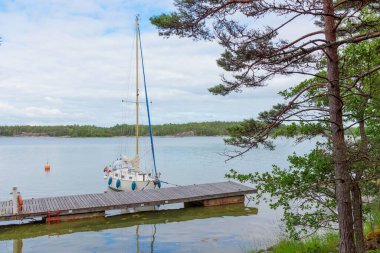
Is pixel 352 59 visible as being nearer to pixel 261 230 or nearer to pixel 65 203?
pixel 261 230

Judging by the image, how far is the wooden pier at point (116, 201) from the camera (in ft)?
50.8

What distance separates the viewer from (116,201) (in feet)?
55.7

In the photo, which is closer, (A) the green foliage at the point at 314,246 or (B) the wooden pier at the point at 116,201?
(A) the green foliage at the point at 314,246

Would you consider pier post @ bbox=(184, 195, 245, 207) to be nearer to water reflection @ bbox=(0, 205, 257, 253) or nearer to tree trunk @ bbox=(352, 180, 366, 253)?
water reflection @ bbox=(0, 205, 257, 253)

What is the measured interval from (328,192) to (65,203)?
12326mm

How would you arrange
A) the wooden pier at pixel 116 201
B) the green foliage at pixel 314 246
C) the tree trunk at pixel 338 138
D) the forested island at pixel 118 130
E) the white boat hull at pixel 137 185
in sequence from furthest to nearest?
1. the forested island at pixel 118 130
2. the white boat hull at pixel 137 185
3. the wooden pier at pixel 116 201
4. the green foliage at pixel 314 246
5. the tree trunk at pixel 338 138

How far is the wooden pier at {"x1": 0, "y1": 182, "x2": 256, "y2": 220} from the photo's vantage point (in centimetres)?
1548

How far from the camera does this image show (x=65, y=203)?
16.6 metres

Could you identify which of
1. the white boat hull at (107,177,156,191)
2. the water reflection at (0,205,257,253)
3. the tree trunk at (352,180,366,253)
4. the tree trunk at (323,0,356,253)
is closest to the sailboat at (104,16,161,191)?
the white boat hull at (107,177,156,191)

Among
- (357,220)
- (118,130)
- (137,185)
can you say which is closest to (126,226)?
(137,185)

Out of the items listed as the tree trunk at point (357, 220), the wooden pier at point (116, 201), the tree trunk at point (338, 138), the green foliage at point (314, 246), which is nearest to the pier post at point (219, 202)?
the wooden pier at point (116, 201)

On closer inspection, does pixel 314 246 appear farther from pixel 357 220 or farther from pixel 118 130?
pixel 118 130

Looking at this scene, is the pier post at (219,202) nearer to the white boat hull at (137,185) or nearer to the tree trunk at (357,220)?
the white boat hull at (137,185)

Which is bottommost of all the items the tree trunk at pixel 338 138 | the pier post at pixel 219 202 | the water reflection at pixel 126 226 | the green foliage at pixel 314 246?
the water reflection at pixel 126 226
